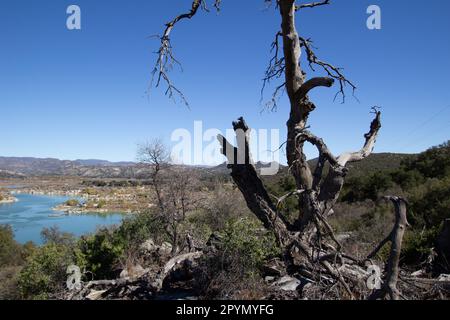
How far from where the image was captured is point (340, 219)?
18.7 m

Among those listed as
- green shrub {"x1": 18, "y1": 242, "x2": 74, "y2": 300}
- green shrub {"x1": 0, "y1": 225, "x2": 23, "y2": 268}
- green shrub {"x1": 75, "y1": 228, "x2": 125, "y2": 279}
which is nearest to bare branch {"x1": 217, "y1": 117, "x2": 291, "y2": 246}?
green shrub {"x1": 75, "y1": 228, "x2": 125, "y2": 279}

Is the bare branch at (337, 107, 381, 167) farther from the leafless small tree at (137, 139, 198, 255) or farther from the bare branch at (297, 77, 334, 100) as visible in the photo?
the leafless small tree at (137, 139, 198, 255)

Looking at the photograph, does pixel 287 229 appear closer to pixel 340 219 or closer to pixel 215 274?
pixel 215 274

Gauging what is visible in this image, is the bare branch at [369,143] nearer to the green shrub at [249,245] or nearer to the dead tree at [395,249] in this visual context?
the green shrub at [249,245]

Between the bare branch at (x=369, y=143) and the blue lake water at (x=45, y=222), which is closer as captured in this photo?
the bare branch at (x=369, y=143)

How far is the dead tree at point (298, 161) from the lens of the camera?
17.4 feet

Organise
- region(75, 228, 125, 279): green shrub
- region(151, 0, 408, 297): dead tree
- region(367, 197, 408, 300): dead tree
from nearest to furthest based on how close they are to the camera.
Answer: region(367, 197, 408, 300): dead tree → region(151, 0, 408, 297): dead tree → region(75, 228, 125, 279): green shrub

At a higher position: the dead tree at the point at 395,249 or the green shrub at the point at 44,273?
the dead tree at the point at 395,249

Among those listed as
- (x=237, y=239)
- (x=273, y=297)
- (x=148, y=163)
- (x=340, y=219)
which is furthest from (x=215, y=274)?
(x=340, y=219)

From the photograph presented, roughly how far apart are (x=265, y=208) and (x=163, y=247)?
4.20 m

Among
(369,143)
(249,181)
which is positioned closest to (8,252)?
(249,181)

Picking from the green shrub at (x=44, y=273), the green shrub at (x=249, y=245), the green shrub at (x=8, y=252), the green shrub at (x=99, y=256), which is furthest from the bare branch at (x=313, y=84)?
the green shrub at (x=8, y=252)

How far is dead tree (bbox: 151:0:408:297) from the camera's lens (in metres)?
5.29

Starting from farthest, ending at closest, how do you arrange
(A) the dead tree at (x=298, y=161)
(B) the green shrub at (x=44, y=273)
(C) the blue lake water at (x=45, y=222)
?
(C) the blue lake water at (x=45, y=222), (B) the green shrub at (x=44, y=273), (A) the dead tree at (x=298, y=161)
